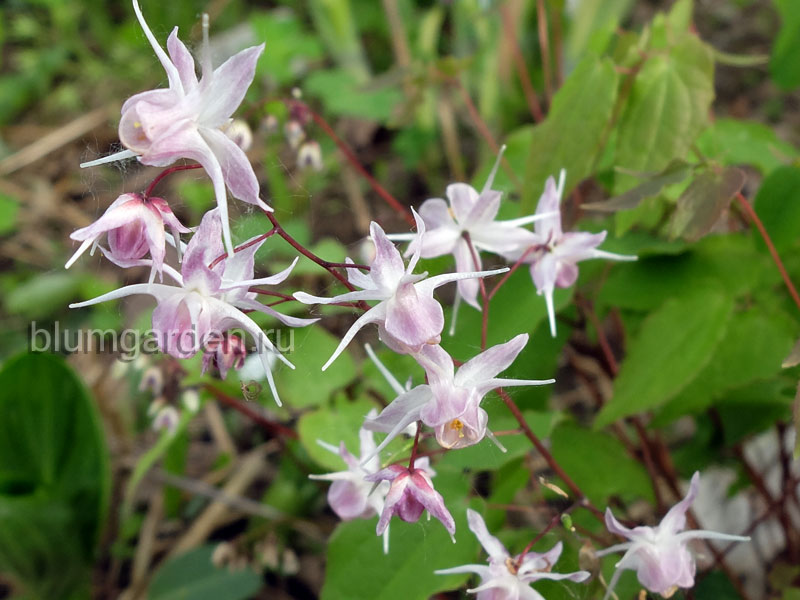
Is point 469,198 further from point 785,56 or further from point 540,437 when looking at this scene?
point 785,56

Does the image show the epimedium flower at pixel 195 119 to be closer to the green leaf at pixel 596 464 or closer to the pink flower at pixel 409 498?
the pink flower at pixel 409 498

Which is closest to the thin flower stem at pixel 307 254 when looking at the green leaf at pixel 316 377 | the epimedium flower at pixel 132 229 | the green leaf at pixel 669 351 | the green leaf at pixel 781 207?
the epimedium flower at pixel 132 229

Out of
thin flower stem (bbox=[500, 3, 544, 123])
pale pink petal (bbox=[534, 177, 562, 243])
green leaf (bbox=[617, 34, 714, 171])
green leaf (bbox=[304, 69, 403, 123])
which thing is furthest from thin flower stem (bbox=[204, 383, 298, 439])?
green leaf (bbox=[304, 69, 403, 123])

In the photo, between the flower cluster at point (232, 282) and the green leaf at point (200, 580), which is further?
the green leaf at point (200, 580)

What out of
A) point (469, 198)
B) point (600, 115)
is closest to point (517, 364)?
point (469, 198)

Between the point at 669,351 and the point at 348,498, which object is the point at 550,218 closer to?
the point at 669,351

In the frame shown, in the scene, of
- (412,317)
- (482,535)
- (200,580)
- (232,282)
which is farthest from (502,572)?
(200,580)
